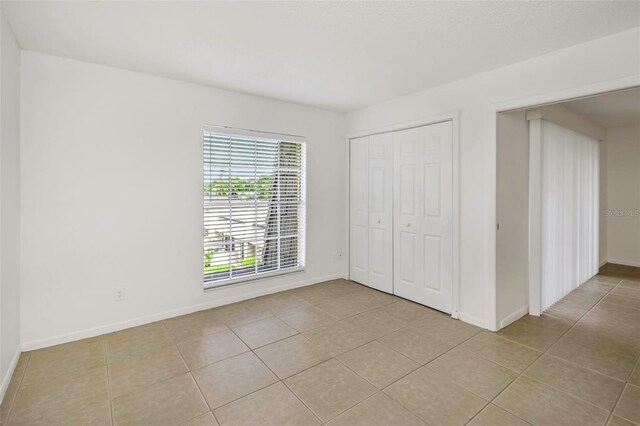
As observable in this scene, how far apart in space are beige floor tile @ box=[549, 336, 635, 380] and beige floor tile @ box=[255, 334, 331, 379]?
6.54 feet

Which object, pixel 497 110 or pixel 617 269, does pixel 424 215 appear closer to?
pixel 497 110

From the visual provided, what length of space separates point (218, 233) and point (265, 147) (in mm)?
1236

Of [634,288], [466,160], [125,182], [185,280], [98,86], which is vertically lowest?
[634,288]

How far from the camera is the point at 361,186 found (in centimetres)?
453

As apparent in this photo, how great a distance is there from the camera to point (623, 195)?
18.6 feet

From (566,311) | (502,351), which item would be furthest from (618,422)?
(566,311)

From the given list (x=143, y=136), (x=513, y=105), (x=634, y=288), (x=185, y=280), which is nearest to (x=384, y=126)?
(x=513, y=105)

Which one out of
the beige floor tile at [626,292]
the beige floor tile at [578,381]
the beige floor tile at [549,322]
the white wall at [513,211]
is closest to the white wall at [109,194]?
the white wall at [513,211]

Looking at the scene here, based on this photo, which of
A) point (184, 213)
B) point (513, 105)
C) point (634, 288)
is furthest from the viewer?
point (634, 288)

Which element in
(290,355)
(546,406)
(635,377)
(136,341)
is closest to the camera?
(546,406)

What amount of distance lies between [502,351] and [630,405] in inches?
31.3

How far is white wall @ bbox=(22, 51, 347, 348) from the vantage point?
8.80 ft

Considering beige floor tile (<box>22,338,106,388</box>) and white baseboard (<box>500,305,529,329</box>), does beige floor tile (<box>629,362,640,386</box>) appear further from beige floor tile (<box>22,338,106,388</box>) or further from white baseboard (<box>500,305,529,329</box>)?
beige floor tile (<box>22,338,106,388</box>)

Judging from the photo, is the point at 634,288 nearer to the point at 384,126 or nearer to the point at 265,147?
the point at 384,126
